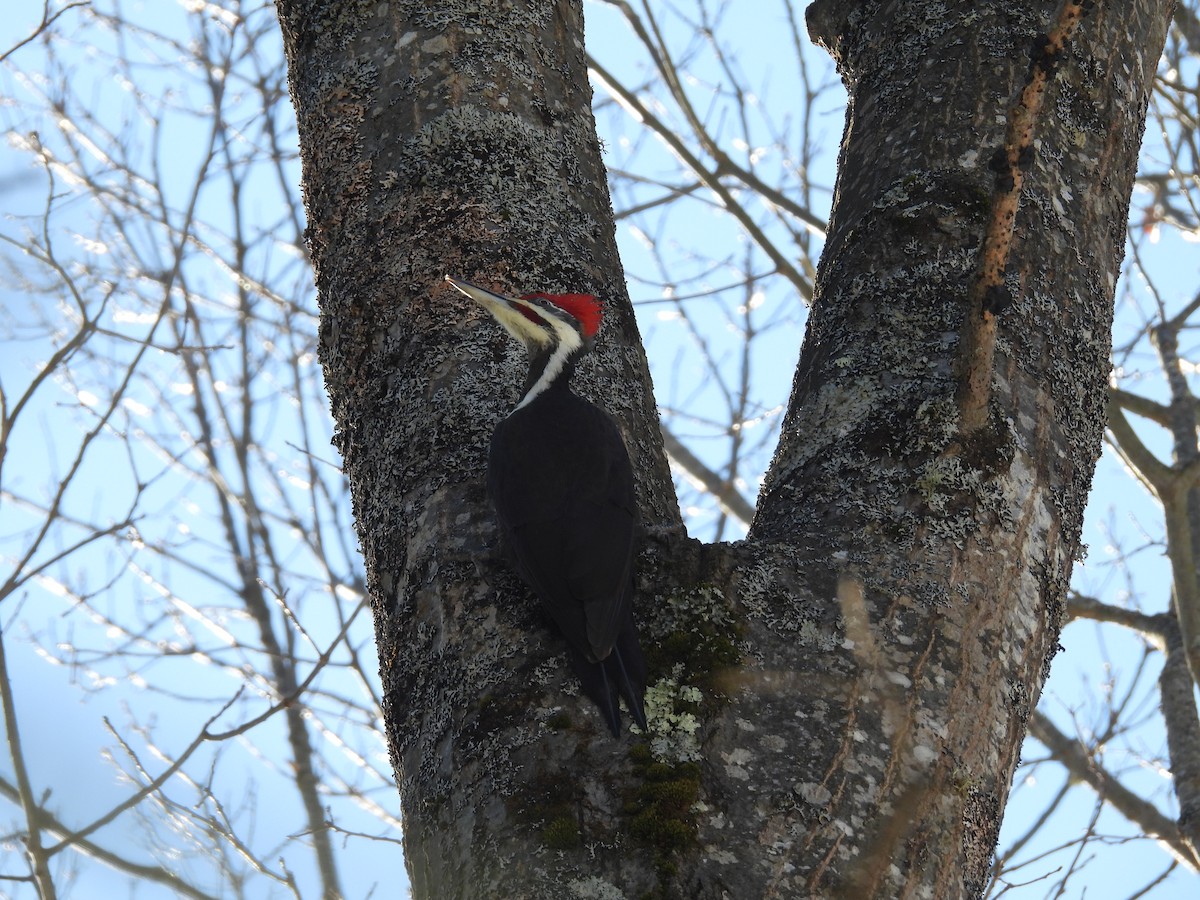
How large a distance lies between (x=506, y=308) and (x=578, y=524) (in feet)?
1.39

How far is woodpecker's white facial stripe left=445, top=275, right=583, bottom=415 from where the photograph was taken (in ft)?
7.67

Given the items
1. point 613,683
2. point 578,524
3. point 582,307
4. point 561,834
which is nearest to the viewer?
point 561,834

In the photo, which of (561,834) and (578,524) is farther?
(578,524)

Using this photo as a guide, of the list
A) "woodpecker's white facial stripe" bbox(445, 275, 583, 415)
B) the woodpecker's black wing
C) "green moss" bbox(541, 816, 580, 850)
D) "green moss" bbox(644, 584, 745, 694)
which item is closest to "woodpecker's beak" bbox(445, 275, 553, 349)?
"woodpecker's white facial stripe" bbox(445, 275, 583, 415)

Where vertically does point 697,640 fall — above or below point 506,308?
below

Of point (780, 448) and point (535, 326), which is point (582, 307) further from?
point (780, 448)

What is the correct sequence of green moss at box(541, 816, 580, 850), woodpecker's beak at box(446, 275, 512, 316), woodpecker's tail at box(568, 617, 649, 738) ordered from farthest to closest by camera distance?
woodpecker's beak at box(446, 275, 512, 316) < woodpecker's tail at box(568, 617, 649, 738) < green moss at box(541, 816, 580, 850)

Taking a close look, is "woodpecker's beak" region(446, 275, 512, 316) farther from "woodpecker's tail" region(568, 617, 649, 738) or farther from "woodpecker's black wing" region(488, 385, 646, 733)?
"woodpecker's tail" region(568, 617, 649, 738)

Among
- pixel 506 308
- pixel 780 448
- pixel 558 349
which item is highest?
pixel 558 349

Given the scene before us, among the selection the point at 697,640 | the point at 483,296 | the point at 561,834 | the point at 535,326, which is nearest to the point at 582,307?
the point at 535,326

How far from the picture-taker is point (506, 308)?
7.69 feet

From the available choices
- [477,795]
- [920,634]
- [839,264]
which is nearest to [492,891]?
[477,795]

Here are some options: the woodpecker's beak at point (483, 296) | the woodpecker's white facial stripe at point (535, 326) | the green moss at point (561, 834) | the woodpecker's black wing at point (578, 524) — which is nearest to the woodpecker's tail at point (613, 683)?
the woodpecker's black wing at point (578, 524)

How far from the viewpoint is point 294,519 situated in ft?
20.5
